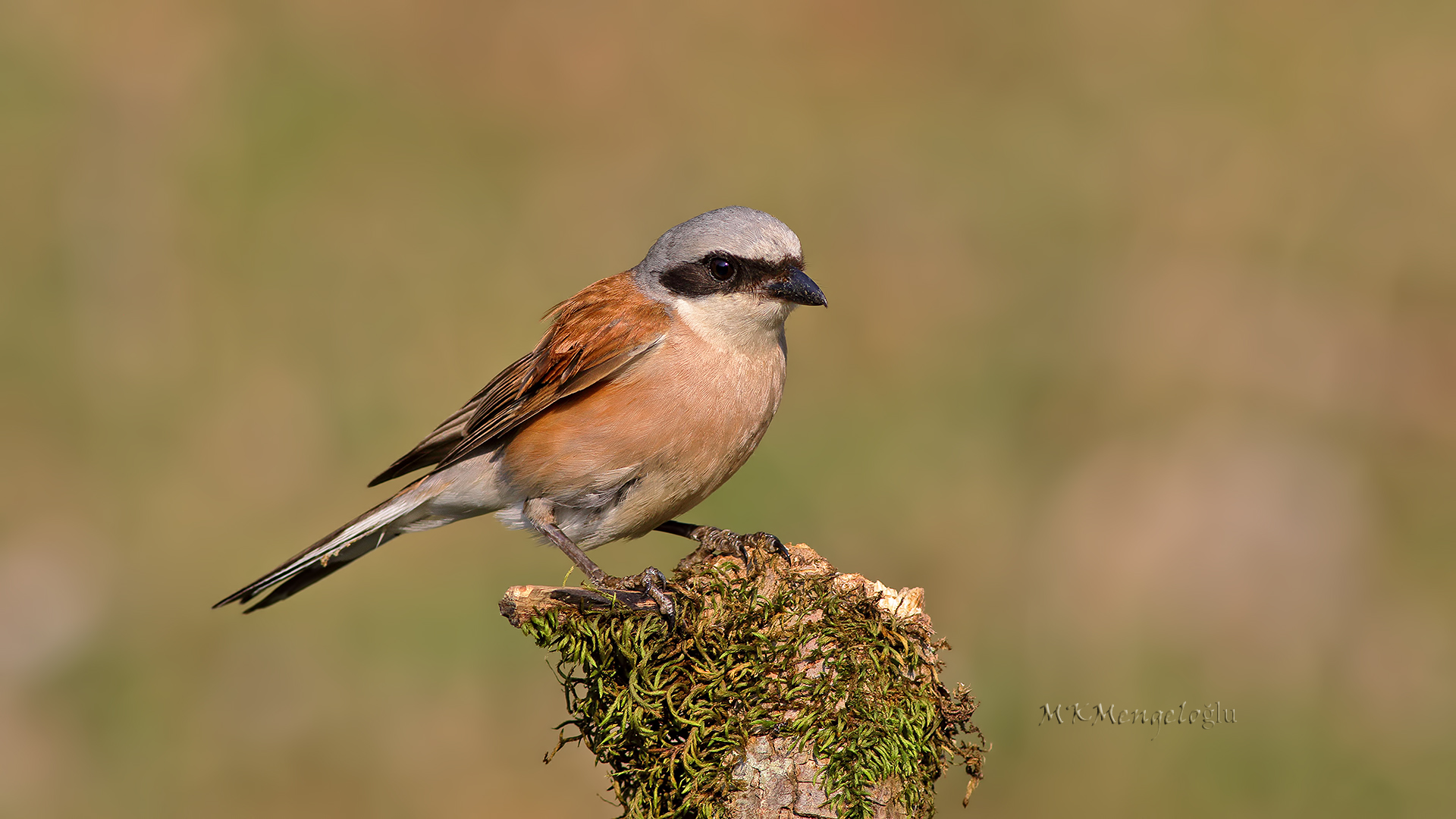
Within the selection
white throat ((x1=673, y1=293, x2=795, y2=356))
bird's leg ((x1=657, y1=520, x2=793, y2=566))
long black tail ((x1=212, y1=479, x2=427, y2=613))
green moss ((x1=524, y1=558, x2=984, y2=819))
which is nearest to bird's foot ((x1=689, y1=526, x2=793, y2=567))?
bird's leg ((x1=657, y1=520, x2=793, y2=566))

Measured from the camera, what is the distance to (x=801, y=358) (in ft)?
30.9

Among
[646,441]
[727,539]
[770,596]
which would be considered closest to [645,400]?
[646,441]

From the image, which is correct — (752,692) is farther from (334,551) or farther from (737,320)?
(334,551)

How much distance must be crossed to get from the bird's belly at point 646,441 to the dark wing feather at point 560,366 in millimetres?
86

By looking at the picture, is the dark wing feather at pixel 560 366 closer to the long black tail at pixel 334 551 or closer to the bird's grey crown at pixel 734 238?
the long black tail at pixel 334 551

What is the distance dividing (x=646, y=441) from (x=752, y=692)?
4.97 ft

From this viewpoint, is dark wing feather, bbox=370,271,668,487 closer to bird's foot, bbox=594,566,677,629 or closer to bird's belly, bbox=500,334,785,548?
bird's belly, bbox=500,334,785,548

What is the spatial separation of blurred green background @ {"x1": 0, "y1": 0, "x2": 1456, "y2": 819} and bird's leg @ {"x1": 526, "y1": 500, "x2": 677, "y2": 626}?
119 inches

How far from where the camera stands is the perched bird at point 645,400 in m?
4.41

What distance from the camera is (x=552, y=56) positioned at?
11.3 meters

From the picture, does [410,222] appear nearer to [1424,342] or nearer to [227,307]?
[227,307]

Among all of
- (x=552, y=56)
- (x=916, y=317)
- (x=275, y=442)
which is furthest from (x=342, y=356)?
(x=916, y=317)

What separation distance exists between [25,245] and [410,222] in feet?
10.3

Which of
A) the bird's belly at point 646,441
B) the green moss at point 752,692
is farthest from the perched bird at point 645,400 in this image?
the green moss at point 752,692
